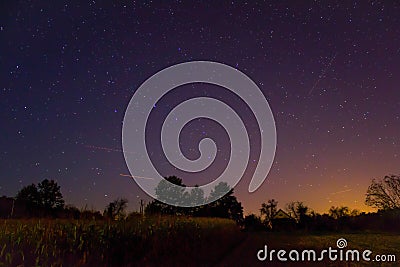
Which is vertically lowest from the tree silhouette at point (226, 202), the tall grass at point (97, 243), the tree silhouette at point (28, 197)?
the tall grass at point (97, 243)

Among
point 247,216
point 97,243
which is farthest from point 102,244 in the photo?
point 247,216

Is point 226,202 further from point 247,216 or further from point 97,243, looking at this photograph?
point 97,243

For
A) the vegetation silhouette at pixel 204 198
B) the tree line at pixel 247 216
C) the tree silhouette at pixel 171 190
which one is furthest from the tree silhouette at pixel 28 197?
the tree silhouette at pixel 171 190

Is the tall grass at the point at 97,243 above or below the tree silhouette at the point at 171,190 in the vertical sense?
below

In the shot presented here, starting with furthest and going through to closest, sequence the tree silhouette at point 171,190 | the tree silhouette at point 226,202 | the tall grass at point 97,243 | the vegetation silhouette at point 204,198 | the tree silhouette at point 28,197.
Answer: the tree silhouette at point 226,202, the tree silhouette at point 171,190, the vegetation silhouette at point 204,198, the tree silhouette at point 28,197, the tall grass at point 97,243

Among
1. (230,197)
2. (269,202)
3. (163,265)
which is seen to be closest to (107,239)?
(163,265)

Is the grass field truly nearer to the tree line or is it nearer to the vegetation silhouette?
the tree line

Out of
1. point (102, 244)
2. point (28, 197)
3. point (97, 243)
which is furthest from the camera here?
point (28, 197)

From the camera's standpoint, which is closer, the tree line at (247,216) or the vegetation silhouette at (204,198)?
the tree line at (247,216)

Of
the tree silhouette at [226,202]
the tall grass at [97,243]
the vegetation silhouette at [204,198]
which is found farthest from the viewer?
the tree silhouette at [226,202]

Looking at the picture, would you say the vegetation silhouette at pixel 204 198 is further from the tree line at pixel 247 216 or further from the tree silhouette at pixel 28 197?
the tree silhouette at pixel 28 197

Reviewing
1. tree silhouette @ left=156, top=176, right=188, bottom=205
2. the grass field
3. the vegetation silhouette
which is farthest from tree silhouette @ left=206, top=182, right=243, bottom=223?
the grass field

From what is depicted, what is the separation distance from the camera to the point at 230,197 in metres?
78.4

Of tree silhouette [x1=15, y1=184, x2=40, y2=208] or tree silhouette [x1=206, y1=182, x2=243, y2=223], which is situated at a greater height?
tree silhouette [x1=206, y1=182, x2=243, y2=223]
